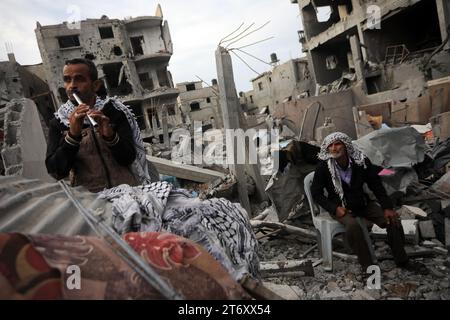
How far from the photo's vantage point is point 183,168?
6895 mm

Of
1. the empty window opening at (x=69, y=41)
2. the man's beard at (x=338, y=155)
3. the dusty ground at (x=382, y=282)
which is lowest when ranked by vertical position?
the dusty ground at (x=382, y=282)

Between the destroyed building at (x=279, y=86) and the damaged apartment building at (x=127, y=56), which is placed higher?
the damaged apartment building at (x=127, y=56)

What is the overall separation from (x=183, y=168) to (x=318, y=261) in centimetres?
400

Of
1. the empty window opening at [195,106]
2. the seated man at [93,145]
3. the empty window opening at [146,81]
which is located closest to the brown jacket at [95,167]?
the seated man at [93,145]

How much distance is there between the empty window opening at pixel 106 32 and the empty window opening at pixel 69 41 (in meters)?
1.76

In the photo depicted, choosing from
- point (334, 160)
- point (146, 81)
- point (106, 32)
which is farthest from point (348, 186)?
point (106, 32)

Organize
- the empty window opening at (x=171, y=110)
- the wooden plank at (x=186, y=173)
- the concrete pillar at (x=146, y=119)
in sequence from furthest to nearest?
the empty window opening at (x=171, y=110), the concrete pillar at (x=146, y=119), the wooden plank at (x=186, y=173)

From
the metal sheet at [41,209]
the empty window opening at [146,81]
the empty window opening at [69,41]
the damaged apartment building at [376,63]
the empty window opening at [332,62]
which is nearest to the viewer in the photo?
the metal sheet at [41,209]

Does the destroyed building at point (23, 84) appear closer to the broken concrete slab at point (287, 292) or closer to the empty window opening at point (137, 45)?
the empty window opening at point (137, 45)

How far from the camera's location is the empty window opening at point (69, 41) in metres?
22.5

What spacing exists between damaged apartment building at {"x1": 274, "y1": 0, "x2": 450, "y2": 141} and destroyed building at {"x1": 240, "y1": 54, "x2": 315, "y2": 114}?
11.8ft

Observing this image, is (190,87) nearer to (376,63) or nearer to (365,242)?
(376,63)
